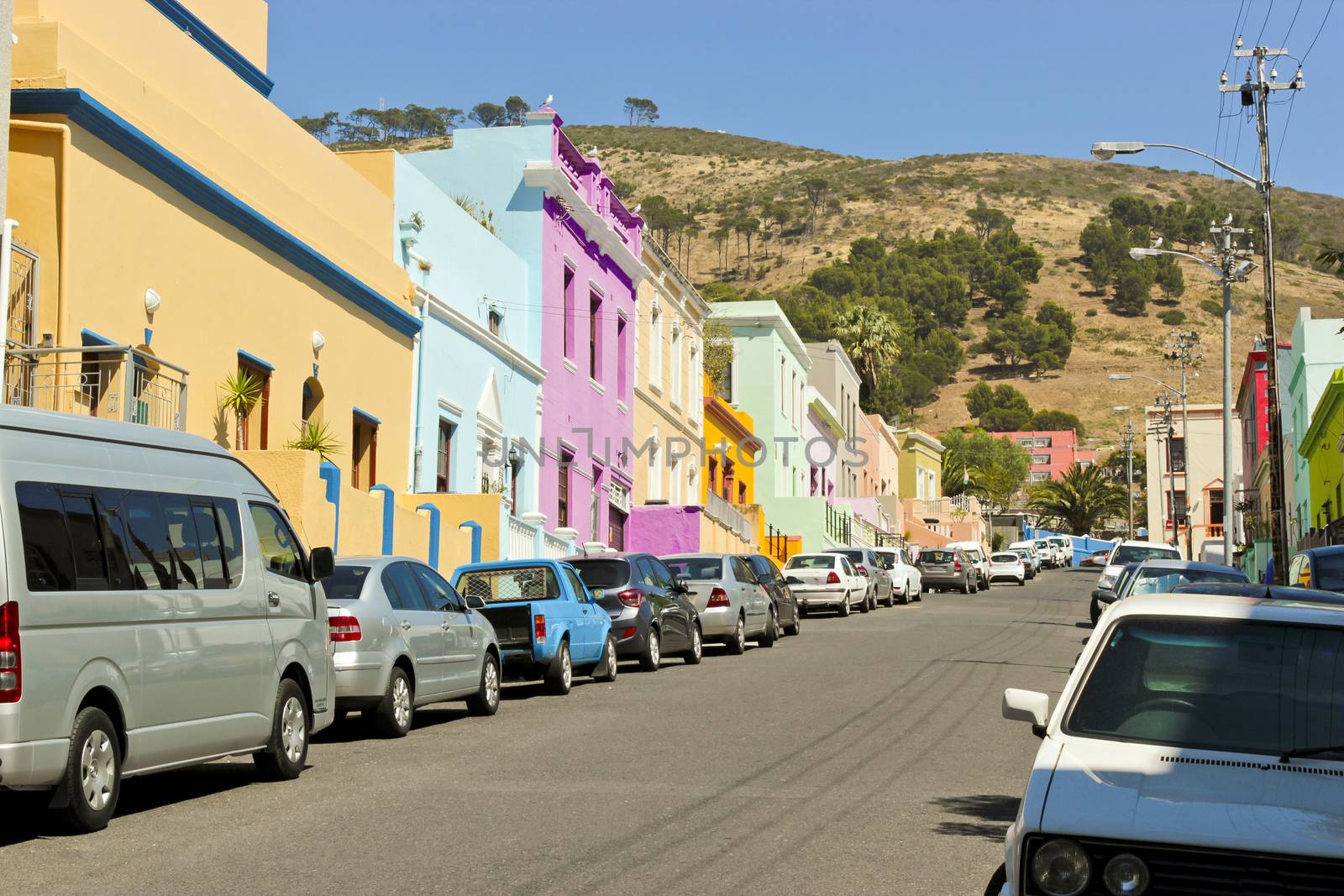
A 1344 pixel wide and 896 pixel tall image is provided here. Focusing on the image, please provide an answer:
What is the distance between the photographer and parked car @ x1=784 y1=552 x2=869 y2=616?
3625 centimetres

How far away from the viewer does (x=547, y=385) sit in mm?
32531

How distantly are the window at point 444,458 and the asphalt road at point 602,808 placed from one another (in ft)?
33.4

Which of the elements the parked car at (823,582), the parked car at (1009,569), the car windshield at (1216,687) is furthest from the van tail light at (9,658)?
the parked car at (1009,569)

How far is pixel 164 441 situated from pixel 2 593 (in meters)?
2.15

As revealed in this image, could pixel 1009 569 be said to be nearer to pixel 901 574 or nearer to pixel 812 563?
pixel 901 574

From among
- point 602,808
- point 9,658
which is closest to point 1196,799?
point 602,808

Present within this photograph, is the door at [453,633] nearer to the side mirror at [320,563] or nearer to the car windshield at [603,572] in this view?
the side mirror at [320,563]

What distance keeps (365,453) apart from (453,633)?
9.98 meters

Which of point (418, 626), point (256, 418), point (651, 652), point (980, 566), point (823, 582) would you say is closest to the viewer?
point (418, 626)

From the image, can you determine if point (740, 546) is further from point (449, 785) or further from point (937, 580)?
point (449, 785)

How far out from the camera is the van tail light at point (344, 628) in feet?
43.3

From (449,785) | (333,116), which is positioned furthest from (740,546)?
(333,116)

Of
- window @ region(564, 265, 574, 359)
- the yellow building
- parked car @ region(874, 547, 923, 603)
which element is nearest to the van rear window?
the yellow building

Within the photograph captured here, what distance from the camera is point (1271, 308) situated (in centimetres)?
2923
